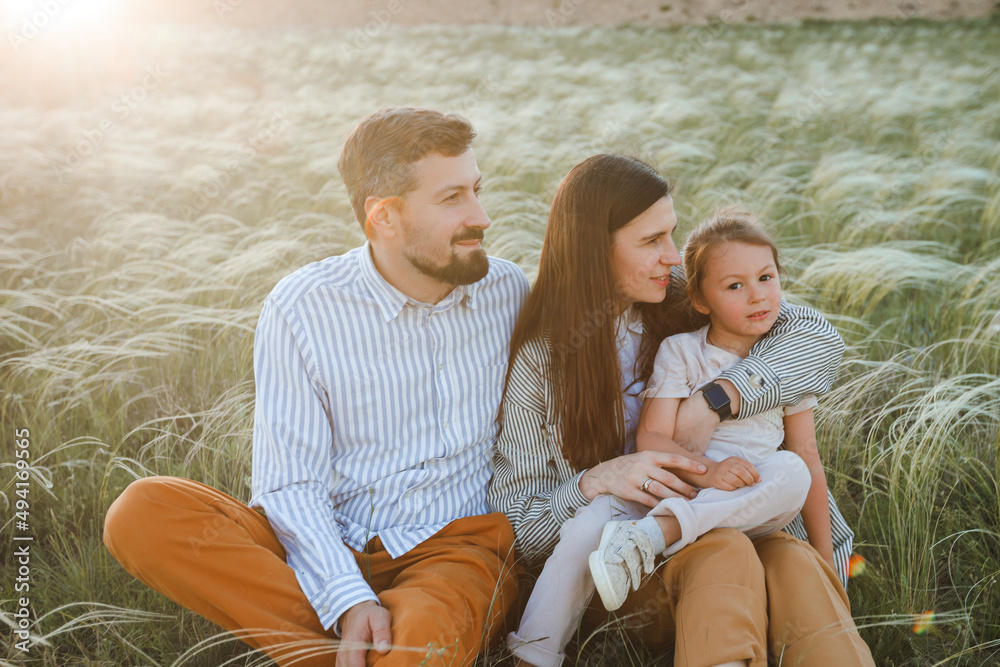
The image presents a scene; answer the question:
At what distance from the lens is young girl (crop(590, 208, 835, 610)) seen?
1.74 metres

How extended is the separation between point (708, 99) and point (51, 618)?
7.38 metres

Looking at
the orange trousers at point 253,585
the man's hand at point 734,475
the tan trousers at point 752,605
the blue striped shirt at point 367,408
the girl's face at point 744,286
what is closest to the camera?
the tan trousers at point 752,605

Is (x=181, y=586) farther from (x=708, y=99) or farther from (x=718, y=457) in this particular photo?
(x=708, y=99)

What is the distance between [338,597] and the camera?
171cm

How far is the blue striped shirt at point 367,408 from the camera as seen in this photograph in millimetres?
1896

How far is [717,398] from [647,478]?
1.01 ft

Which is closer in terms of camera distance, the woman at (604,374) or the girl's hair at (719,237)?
the woman at (604,374)

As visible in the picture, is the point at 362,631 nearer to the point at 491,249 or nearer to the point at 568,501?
the point at 568,501

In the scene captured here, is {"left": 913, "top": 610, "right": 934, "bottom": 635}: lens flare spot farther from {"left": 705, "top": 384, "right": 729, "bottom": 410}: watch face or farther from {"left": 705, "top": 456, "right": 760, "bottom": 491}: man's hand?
{"left": 705, "top": 384, "right": 729, "bottom": 410}: watch face

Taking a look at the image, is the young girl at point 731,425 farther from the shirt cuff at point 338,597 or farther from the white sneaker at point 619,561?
the shirt cuff at point 338,597

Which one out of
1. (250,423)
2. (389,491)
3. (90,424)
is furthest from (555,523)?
(90,424)

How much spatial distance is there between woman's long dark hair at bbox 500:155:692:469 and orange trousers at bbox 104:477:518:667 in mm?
515

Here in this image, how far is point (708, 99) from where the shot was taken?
7.61 meters

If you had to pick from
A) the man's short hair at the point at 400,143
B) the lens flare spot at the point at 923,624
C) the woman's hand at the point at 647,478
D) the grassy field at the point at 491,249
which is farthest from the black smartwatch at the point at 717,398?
the man's short hair at the point at 400,143
